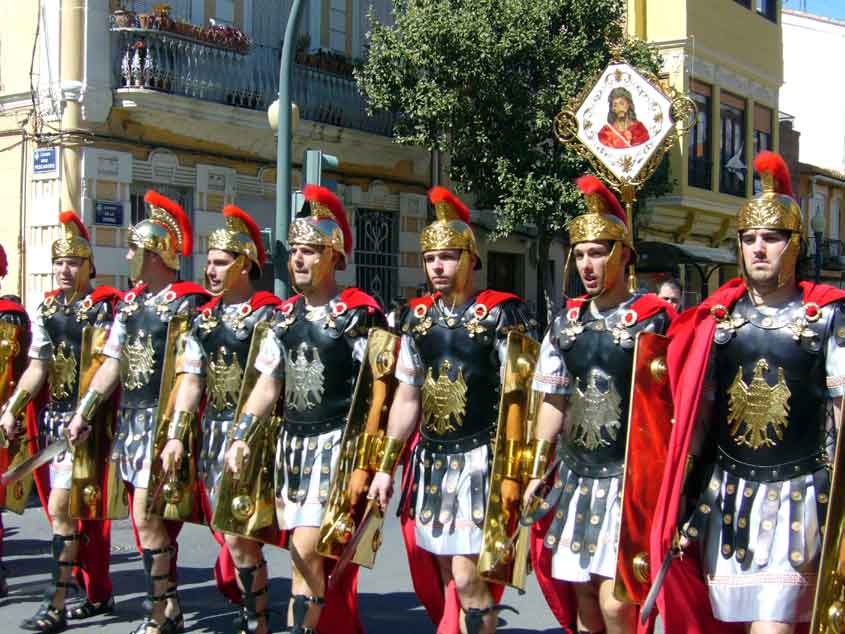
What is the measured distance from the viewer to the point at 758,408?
461 centimetres

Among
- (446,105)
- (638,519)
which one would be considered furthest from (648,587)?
(446,105)

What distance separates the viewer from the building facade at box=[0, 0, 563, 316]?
16219 mm

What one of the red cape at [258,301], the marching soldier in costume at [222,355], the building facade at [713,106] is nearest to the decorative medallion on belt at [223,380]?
the marching soldier in costume at [222,355]

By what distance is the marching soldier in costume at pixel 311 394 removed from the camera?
597 centimetres

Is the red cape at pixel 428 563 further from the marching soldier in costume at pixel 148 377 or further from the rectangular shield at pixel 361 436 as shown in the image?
the marching soldier in costume at pixel 148 377

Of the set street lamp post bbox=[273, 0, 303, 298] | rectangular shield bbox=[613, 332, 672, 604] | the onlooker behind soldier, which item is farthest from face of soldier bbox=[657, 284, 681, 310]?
rectangular shield bbox=[613, 332, 672, 604]

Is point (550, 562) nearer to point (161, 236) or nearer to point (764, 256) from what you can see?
point (764, 256)

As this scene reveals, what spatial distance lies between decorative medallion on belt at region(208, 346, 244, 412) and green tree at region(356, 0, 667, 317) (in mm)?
12774

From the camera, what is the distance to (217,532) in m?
6.45

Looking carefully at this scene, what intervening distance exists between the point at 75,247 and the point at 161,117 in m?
9.77

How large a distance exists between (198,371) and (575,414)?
2.39 m

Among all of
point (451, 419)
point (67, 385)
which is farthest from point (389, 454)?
point (67, 385)

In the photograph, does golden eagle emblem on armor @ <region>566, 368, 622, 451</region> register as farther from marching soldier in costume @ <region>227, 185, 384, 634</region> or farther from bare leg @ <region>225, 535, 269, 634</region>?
bare leg @ <region>225, 535, 269, 634</region>

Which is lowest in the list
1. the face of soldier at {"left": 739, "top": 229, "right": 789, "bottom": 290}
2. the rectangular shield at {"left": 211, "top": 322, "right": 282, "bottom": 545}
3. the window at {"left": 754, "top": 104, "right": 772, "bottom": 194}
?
the rectangular shield at {"left": 211, "top": 322, "right": 282, "bottom": 545}
